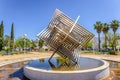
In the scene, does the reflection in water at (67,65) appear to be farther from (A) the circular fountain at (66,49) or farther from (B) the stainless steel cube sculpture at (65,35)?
(B) the stainless steel cube sculpture at (65,35)

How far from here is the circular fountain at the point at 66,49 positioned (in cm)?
1266

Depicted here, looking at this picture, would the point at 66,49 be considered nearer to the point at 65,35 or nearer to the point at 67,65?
the point at 67,65

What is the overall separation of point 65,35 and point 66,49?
2.86m

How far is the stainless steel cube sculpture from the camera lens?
17.3 meters

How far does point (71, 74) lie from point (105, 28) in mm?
57831

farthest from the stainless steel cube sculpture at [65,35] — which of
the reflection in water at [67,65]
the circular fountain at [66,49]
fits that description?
the reflection in water at [67,65]

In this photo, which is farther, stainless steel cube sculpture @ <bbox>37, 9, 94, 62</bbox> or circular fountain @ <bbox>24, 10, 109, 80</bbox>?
stainless steel cube sculpture @ <bbox>37, 9, 94, 62</bbox>

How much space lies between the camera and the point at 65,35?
1711 centimetres

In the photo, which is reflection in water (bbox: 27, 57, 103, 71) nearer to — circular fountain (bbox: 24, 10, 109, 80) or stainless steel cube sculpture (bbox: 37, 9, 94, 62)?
circular fountain (bbox: 24, 10, 109, 80)

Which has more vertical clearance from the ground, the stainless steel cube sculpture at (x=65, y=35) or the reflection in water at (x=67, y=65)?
the stainless steel cube sculpture at (x=65, y=35)

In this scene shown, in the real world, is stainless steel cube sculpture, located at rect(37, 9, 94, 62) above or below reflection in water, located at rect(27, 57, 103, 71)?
above

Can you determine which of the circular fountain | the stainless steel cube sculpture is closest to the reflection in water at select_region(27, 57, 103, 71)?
the circular fountain

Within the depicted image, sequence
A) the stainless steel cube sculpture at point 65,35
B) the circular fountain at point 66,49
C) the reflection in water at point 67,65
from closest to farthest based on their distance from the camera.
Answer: the circular fountain at point 66,49
the reflection in water at point 67,65
the stainless steel cube sculpture at point 65,35

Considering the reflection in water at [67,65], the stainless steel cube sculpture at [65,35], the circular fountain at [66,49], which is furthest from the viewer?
the stainless steel cube sculpture at [65,35]
